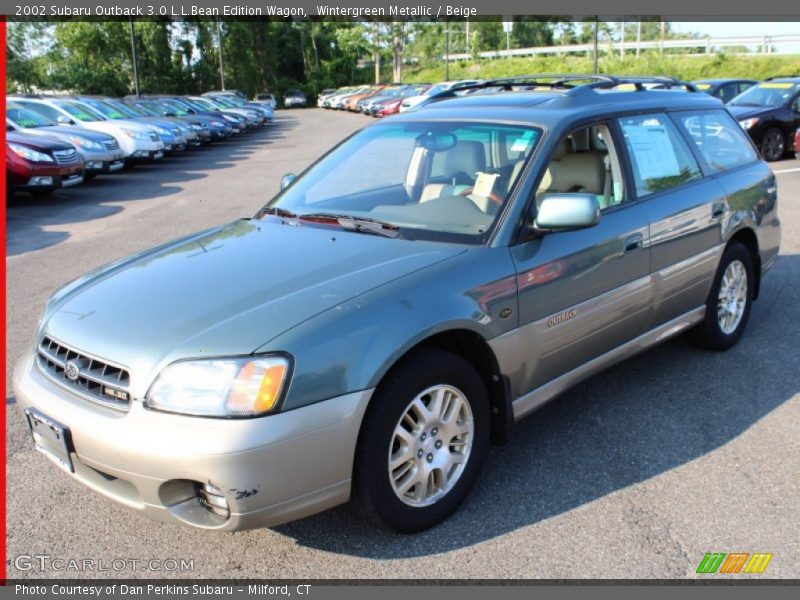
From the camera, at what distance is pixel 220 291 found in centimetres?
312

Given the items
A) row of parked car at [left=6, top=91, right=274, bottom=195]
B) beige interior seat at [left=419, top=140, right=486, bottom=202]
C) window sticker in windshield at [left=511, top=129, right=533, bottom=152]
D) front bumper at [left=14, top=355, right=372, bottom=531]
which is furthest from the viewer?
row of parked car at [left=6, top=91, right=274, bottom=195]

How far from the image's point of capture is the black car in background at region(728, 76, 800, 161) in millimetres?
15703

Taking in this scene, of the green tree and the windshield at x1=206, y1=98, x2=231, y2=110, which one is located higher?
the green tree

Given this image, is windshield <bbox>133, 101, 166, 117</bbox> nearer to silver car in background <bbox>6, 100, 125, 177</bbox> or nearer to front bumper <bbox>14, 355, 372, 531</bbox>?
silver car in background <bbox>6, 100, 125, 177</bbox>

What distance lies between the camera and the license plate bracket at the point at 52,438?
285cm

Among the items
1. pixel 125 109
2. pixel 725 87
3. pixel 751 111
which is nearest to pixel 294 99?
pixel 125 109

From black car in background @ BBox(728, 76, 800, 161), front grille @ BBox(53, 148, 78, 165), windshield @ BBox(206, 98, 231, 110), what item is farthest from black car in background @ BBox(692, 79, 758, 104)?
windshield @ BBox(206, 98, 231, 110)

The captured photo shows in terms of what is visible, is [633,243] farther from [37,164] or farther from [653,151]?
[37,164]

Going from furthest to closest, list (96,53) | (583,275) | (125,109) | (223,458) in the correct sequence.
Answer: (96,53), (125,109), (583,275), (223,458)

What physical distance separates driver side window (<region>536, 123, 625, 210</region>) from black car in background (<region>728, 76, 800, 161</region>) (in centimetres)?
1280

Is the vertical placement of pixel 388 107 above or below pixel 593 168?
above

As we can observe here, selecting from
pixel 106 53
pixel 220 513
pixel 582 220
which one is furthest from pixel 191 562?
pixel 106 53

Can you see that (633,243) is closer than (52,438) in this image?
No

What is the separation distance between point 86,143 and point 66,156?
1854 millimetres
